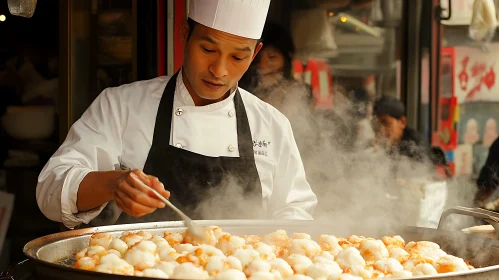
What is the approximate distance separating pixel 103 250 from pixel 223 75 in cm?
97

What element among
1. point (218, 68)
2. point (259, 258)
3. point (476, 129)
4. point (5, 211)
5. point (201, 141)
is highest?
point (218, 68)

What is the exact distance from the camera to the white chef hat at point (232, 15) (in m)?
2.61

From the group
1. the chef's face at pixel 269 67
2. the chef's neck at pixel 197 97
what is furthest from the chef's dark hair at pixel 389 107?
the chef's neck at pixel 197 97

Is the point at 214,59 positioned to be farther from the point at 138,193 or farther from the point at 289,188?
the point at 138,193

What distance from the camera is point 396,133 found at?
498 centimetres

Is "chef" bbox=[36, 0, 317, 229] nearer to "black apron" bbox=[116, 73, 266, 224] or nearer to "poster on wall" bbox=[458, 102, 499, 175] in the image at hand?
"black apron" bbox=[116, 73, 266, 224]

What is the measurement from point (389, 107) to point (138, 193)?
3666 millimetres

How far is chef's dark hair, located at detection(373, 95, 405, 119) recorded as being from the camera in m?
5.09

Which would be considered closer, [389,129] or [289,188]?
[289,188]

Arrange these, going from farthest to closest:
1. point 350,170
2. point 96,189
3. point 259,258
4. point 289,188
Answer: point 350,170 < point 289,188 < point 96,189 < point 259,258

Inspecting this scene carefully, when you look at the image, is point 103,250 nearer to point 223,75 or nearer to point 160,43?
point 223,75

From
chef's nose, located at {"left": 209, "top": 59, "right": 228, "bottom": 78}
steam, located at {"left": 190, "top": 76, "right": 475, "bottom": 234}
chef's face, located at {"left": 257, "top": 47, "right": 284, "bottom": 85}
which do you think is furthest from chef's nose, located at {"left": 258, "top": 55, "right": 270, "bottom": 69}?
chef's nose, located at {"left": 209, "top": 59, "right": 228, "bottom": 78}

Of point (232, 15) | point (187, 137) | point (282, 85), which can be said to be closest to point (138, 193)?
point (187, 137)

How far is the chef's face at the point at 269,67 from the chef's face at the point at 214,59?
2.06 meters
